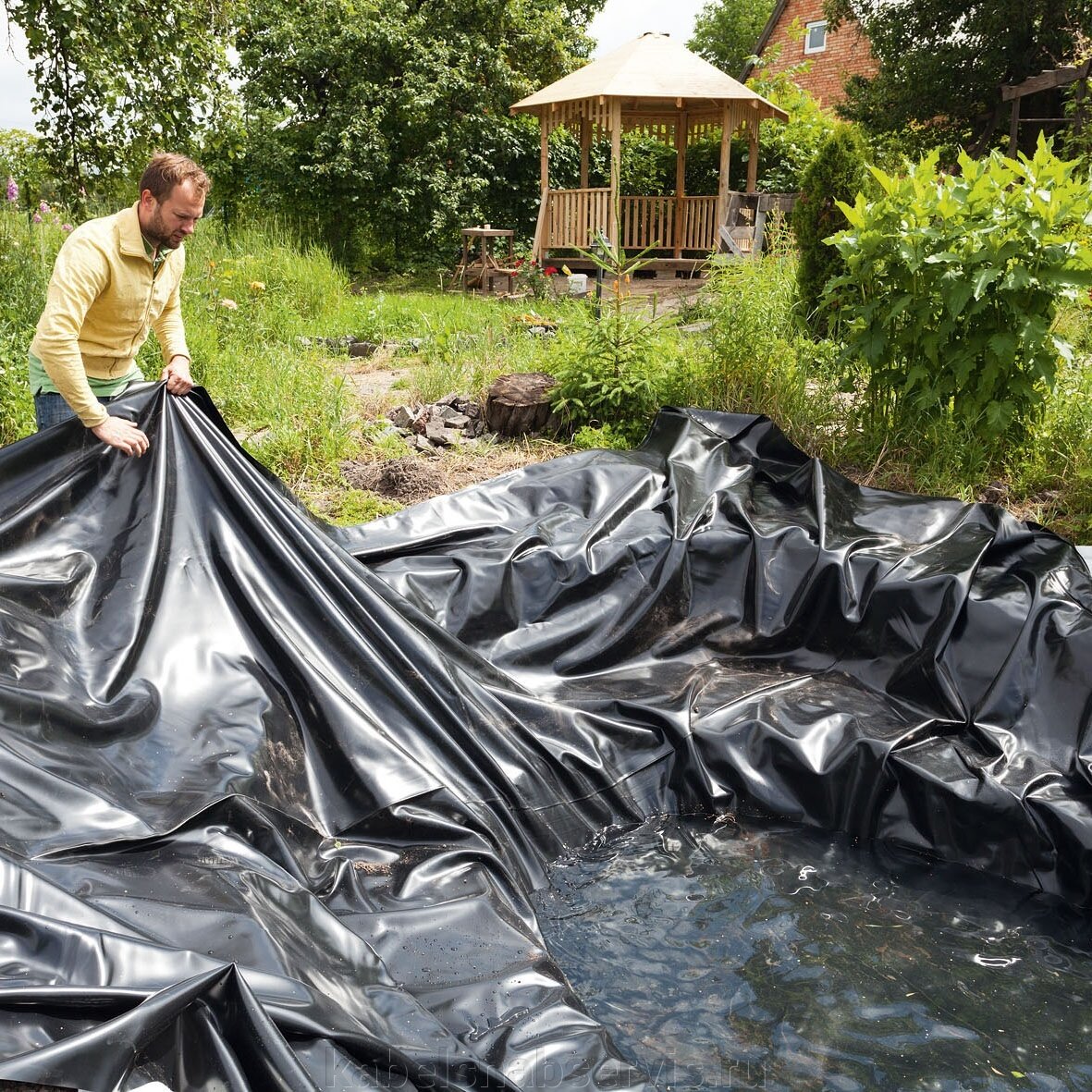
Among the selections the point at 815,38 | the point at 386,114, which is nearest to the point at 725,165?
the point at 386,114

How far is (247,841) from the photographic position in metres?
2.28

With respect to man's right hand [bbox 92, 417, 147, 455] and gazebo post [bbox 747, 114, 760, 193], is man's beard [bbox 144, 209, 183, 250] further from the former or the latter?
gazebo post [bbox 747, 114, 760, 193]

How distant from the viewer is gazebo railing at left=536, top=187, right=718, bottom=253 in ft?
45.8

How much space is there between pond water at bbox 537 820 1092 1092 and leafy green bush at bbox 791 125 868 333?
17.2ft

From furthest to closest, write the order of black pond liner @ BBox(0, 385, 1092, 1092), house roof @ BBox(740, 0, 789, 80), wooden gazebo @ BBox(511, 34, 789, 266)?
house roof @ BBox(740, 0, 789, 80) → wooden gazebo @ BBox(511, 34, 789, 266) → black pond liner @ BBox(0, 385, 1092, 1092)

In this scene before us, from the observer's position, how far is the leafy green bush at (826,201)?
7.29 m

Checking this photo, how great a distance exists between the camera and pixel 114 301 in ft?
10.6

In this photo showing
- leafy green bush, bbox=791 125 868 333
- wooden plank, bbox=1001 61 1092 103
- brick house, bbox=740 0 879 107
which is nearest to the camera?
leafy green bush, bbox=791 125 868 333

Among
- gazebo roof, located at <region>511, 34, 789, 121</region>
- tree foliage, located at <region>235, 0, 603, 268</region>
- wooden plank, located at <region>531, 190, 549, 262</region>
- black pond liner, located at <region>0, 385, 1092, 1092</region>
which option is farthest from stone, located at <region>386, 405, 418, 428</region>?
tree foliage, located at <region>235, 0, 603, 268</region>

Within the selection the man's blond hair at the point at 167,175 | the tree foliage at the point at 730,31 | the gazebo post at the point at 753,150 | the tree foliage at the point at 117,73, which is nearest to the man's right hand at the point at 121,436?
the man's blond hair at the point at 167,175

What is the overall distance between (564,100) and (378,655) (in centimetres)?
1244

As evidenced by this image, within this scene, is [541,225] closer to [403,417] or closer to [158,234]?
[403,417]

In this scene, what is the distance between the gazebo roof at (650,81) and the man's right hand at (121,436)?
37.3 feet

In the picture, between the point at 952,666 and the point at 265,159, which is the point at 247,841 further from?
the point at 265,159
